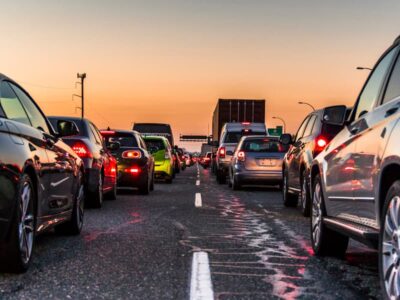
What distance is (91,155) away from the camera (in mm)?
10250

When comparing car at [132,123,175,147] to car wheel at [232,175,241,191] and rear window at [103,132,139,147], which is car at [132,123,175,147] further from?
rear window at [103,132,139,147]

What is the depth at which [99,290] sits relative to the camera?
4.45 m

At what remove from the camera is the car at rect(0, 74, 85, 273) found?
4.50 meters

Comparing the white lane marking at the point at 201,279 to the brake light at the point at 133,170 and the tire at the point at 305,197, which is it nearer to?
the tire at the point at 305,197

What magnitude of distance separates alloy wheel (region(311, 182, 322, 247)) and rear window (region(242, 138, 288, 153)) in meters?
10.3

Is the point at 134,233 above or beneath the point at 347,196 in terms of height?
beneath

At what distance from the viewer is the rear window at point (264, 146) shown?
1677cm

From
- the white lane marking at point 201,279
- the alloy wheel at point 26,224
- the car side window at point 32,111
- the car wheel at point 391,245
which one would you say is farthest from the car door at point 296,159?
the car wheel at point 391,245

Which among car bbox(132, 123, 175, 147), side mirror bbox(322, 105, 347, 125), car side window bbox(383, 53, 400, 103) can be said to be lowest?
side mirror bbox(322, 105, 347, 125)

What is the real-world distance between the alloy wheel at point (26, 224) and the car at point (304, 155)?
4976mm

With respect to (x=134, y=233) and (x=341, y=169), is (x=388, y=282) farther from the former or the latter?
(x=134, y=233)

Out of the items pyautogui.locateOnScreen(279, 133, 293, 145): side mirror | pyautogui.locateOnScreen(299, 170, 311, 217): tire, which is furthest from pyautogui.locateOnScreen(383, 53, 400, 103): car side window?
pyautogui.locateOnScreen(279, 133, 293, 145): side mirror

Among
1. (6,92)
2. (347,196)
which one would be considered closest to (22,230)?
(6,92)

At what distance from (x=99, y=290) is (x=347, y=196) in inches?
79.2
